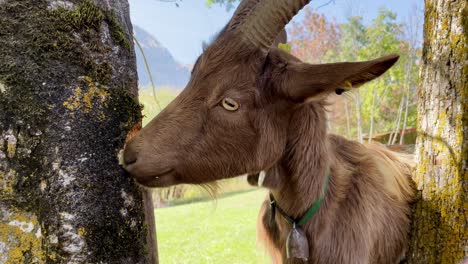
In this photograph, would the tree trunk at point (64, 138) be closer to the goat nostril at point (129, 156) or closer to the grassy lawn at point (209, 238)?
the goat nostril at point (129, 156)

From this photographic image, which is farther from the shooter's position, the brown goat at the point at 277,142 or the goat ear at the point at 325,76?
the brown goat at the point at 277,142

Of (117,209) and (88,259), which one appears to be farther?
(117,209)

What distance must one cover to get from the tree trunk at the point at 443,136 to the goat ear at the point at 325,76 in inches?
30.5

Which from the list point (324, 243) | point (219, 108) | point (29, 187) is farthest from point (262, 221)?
point (29, 187)

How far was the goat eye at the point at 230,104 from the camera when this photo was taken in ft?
7.97

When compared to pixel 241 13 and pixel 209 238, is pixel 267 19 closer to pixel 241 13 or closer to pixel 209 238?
pixel 241 13

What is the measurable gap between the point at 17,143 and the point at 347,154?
237 cm

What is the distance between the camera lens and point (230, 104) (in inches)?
Answer: 96.5

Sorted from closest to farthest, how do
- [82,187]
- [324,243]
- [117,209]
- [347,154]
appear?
[82,187], [117,209], [324,243], [347,154]

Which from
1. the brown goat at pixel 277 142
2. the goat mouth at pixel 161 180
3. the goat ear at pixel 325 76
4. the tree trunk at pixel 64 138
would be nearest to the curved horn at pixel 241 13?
the brown goat at pixel 277 142

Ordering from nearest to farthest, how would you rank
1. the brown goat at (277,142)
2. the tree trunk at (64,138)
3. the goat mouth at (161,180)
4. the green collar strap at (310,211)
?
1. the tree trunk at (64,138)
2. the goat mouth at (161,180)
3. the brown goat at (277,142)
4. the green collar strap at (310,211)

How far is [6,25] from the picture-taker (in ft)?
5.79

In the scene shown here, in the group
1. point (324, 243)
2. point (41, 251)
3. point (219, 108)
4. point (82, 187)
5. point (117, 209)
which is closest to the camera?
point (41, 251)

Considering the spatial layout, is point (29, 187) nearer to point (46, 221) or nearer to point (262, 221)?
point (46, 221)
